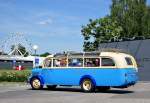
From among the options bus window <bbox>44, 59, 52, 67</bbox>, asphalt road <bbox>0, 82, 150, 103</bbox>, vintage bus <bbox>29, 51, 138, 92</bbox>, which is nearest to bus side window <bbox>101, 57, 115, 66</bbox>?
vintage bus <bbox>29, 51, 138, 92</bbox>

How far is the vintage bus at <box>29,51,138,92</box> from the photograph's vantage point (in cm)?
2384

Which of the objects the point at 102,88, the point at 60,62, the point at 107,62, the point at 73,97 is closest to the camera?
the point at 73,97

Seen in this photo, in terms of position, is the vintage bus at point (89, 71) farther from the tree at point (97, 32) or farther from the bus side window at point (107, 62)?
the tree at point (97, 32)

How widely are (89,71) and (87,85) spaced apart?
787 mm

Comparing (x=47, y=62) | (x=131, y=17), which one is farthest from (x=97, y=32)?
(x=47, y=62)

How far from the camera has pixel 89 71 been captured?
24.6 meters

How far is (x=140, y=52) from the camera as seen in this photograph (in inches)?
→ 1801

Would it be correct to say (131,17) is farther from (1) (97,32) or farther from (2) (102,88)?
(2) (102,88)

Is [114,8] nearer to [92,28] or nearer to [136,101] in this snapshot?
[92,28]

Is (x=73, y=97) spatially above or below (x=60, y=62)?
below

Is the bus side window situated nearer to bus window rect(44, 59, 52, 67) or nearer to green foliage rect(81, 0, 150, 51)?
bus window rect(44, 59, 52, 67)

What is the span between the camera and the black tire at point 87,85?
79.8 feet

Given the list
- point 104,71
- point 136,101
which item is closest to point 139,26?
point 104,71

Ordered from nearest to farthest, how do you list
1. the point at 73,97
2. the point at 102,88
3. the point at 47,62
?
1. the point at 73,97
2. the point at 102,88
3. the point at 47,62
